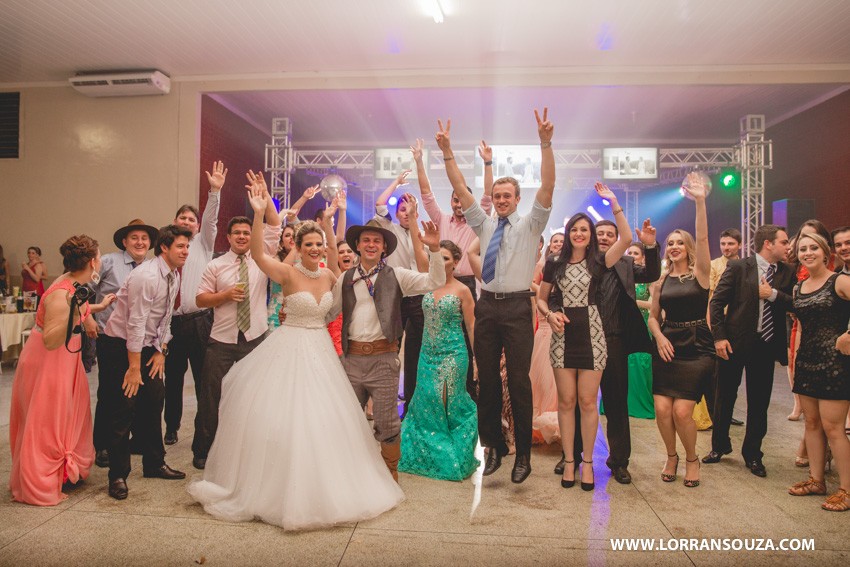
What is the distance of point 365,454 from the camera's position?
118 inches

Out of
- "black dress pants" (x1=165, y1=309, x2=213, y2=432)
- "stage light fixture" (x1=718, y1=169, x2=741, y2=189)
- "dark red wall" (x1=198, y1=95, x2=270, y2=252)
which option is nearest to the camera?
"black dress pants" (x1=165, y1=309, x2=213, y2=432)

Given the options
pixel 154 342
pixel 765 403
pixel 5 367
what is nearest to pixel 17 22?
pixel 5 367

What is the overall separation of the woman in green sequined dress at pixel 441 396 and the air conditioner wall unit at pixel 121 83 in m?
7.18

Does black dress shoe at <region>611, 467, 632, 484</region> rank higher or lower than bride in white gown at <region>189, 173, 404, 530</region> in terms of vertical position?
lower

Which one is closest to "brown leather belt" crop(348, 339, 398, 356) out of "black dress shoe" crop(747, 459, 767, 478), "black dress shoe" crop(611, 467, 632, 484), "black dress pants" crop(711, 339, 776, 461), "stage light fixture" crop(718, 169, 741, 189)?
"black dress shoe" crop(611, 467, 632, 484)

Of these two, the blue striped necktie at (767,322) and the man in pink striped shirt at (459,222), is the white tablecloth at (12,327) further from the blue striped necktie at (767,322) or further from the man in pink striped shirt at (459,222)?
the blue striped necktie at (767,322)

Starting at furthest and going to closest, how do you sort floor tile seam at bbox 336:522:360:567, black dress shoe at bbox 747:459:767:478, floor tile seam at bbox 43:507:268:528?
black dress shoe at bbox 747:459:767:478 → floor tile seam at bbox 43:507:268:528 → floor tile seam at bbox 336:522:360:567

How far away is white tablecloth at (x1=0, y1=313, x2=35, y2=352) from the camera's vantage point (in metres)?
7.23

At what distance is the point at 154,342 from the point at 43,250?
25.0ft

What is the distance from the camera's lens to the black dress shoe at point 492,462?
3643mm

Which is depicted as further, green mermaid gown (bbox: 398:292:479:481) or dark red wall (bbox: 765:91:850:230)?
dark red wall (bbox: 765:91:850:230)

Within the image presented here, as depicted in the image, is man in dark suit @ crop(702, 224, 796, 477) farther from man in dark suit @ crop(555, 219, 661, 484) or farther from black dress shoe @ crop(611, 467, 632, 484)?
black dress shoe @ crop(611, 467, 632, 484)

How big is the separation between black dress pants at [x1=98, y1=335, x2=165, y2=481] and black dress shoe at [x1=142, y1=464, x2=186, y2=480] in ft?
0.08

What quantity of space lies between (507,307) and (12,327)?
7.07 meters
